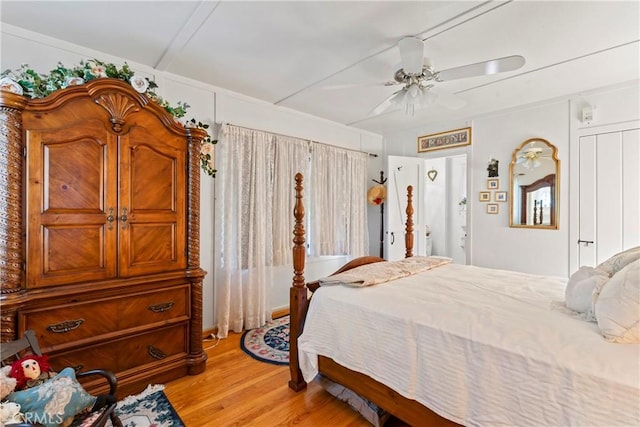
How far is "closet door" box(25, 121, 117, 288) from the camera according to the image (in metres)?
1.82

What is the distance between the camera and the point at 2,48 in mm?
2189

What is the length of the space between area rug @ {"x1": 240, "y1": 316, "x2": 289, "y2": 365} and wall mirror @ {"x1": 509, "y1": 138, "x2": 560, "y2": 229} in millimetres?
3060

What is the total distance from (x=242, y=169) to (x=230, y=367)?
197cm

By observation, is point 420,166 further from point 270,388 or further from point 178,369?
point 178,369

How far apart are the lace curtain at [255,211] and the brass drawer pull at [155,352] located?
91 cm

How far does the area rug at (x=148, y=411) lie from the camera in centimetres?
188

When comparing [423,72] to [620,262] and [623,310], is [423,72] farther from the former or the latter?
[623,310]

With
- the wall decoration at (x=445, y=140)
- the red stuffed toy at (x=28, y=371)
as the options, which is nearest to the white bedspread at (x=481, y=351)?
the red stuffed toy at (x=28, y=371)

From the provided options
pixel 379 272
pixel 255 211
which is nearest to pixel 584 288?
pixel 379 272

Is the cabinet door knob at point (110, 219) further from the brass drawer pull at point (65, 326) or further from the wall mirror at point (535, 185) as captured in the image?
the wall mirror at point (535, 185)

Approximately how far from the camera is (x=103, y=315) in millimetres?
2051

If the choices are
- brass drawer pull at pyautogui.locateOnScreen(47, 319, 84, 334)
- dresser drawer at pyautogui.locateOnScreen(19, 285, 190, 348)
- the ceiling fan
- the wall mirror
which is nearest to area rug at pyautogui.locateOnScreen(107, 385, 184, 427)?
dresser drawer at pyautogui.locateOnScreen(19, 285, 190, 348)

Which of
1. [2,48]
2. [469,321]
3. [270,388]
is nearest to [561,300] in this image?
[469,321]

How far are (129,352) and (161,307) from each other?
0.35 metres
